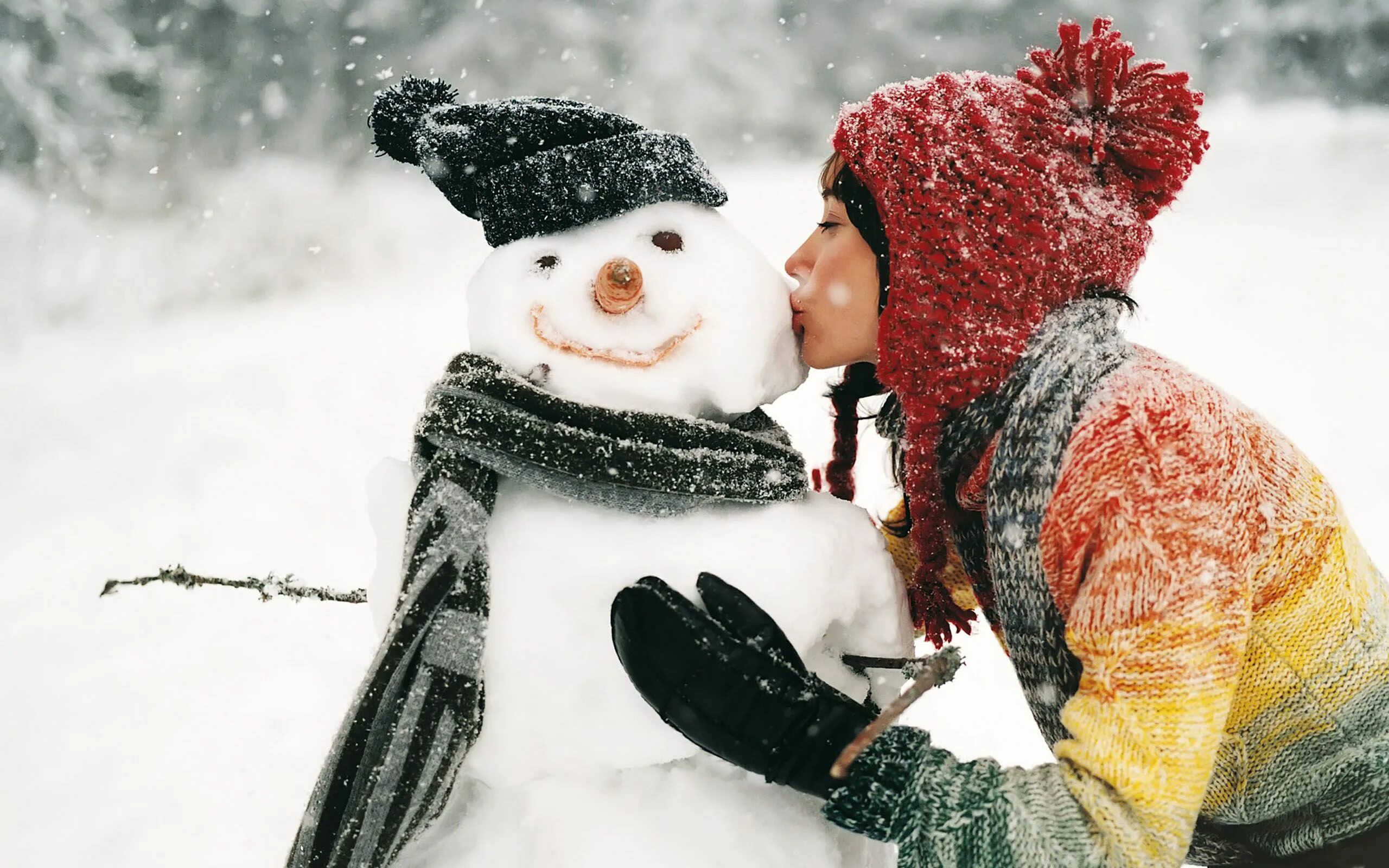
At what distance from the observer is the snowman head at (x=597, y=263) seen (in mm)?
765

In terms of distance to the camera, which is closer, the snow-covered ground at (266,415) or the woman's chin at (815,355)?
the woman's chin at (815,355)

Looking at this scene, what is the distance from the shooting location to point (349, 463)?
2.04 m

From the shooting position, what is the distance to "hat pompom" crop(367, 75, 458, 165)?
833mm

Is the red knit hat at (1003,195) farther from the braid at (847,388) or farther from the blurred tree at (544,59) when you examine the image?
the blurred tree at (544,59)

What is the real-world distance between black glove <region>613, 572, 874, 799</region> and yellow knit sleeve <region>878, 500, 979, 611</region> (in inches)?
13.3

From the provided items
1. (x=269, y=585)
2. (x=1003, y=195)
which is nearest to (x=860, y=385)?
(x=1003, y=195)

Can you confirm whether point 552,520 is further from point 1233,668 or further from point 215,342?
point 215,342

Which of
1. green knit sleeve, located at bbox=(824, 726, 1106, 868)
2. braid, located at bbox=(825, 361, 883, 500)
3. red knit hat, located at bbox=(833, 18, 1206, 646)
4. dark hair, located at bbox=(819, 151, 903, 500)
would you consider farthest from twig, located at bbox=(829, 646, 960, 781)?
braid, located at bbox=(825, 361, 883, 500)

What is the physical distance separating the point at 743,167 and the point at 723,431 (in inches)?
76.1

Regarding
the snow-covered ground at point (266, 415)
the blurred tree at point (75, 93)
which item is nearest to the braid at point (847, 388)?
the snow-covered ground at point (266, 415)

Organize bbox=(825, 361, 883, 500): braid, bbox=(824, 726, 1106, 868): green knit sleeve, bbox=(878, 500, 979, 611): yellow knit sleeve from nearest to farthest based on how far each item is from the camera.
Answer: bbox=(824, 726, 1106, 868): green knit sleeve, bbox=(878, 500, 979, 611): yellow knit sleeve, bbox=(825, 361, 883, 500): braid

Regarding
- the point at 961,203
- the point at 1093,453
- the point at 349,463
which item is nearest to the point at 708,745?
the point at 1093,453

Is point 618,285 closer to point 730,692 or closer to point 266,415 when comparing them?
point 730,692

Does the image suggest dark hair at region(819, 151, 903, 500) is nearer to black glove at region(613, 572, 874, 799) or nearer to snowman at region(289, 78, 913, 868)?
snowman at region(289, 78, 913, 868)
